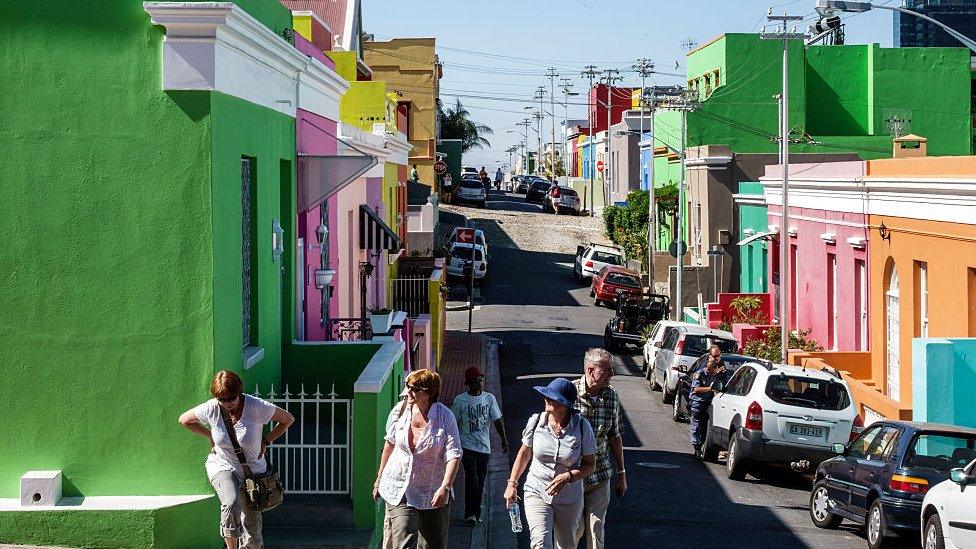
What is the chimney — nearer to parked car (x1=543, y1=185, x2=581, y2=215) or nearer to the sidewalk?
the sidewalk

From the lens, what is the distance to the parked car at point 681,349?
83.4 ft

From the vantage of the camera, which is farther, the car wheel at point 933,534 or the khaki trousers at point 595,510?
the car wheel at point 933,534

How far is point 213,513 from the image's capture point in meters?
10.5

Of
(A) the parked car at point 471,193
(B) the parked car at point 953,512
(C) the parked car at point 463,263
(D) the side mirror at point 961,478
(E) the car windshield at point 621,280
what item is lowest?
(B) the parked car at point 953,512

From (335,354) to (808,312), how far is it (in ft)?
63.6

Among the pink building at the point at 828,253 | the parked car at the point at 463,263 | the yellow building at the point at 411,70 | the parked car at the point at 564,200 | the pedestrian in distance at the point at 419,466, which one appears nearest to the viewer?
the pedestrian in distance at the point at 419,466

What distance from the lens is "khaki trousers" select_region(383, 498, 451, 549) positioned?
9609mm

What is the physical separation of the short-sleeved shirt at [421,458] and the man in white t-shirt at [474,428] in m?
4.37

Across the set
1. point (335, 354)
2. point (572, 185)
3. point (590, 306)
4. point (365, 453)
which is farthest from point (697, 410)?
point (572, 185)

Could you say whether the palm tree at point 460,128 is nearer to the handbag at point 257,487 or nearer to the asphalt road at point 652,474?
the asphalt road at point 652,474

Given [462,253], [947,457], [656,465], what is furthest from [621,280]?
[947,457]

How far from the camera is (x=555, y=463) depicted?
9836 millimetres

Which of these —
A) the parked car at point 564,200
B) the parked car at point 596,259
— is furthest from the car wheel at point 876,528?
the parked car at point 564,200

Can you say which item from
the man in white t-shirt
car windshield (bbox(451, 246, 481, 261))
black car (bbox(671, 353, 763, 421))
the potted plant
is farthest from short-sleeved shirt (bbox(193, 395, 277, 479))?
car windshield (bbox(451, 246, 481, 261))
